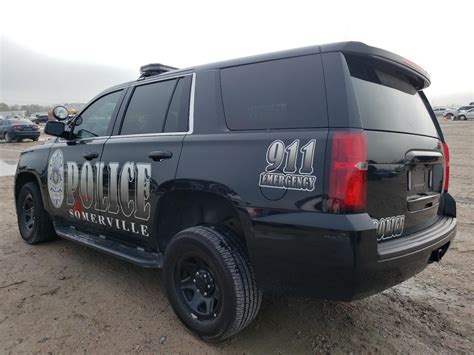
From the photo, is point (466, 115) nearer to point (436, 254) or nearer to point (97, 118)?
point (436, 254)

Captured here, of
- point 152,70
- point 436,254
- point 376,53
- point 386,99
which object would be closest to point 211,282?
point 436,254

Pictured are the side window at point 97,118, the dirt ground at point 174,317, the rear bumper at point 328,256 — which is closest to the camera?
the rear bumper at point 328,256

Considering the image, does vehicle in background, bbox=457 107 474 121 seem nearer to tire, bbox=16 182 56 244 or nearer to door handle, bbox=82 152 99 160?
tire, bbox=16 182 56 244

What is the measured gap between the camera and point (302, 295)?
2219 millimetres

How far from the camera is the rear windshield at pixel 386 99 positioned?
2.24 meters

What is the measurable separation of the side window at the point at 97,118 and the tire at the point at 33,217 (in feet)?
3.56

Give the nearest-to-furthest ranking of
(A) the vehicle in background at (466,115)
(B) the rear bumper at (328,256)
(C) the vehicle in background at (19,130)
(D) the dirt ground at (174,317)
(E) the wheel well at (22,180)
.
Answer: (B) the rear bumper at (328,256) → (D) the dirt ground at (174,317) → (E) the wheel well at (22,180) → (C) the vehicle in background at (19,130) → (A) the vehicle in background at (466,115)

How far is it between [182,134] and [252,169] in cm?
81

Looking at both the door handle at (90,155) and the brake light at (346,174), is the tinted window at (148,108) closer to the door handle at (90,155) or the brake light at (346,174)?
the door handle at (90,155)

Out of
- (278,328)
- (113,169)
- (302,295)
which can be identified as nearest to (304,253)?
(302,295)

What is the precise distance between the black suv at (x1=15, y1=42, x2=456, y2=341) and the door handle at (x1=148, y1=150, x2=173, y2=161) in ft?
0.04

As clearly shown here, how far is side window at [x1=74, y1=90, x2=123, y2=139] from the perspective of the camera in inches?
148

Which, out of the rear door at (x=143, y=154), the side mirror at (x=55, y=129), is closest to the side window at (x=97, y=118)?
the side mirror at (x=55, y=129)

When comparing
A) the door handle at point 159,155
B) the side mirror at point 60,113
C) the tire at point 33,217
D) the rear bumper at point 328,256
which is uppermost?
the side mirror at point 60,113
